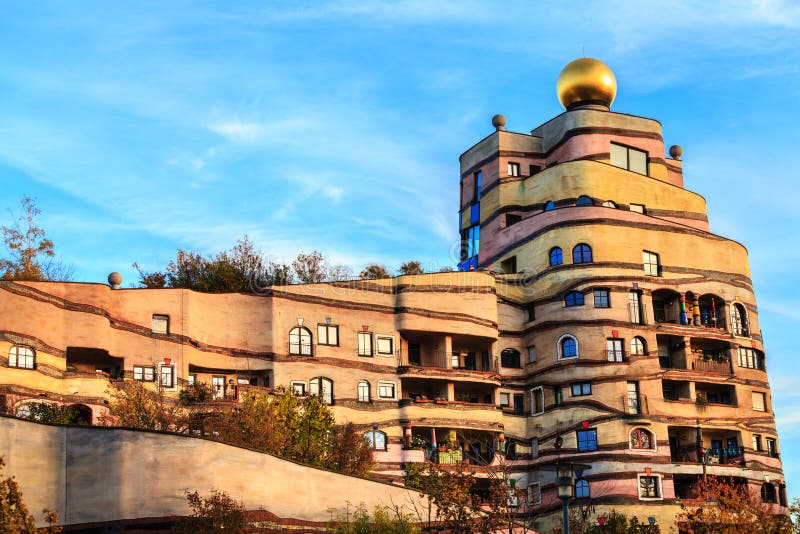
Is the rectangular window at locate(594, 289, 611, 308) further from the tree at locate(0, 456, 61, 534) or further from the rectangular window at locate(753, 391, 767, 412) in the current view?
the tree at locate(0, 456, 61, 534)

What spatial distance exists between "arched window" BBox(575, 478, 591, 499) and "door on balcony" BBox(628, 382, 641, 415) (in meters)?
3.78

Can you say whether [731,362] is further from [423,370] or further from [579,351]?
[423,370]

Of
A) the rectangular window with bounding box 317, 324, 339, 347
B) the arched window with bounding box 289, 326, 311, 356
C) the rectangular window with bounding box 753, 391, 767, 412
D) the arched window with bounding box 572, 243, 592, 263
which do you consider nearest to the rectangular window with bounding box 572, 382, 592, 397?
the arched window with bounding box 572, 243, 592, 263

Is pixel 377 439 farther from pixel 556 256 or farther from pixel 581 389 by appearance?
pixel 556 256

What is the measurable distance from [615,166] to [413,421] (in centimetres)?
1728

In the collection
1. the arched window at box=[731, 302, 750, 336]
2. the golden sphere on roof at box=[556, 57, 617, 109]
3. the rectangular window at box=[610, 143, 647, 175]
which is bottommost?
the arched window at box=[731, 302, 750, 336]

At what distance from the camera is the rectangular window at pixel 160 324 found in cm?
4763

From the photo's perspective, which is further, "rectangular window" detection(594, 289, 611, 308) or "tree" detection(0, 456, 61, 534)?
"rectangular window" detection(594, 289, 611, 308)

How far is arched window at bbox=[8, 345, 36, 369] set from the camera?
4256cm

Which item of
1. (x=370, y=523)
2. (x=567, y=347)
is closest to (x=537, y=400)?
(x=567, y=347)

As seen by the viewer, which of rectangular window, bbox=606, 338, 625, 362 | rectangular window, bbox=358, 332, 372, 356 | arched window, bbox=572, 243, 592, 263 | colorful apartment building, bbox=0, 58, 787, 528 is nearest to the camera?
colorful apartment building, bbox=0, 58, 787, 528

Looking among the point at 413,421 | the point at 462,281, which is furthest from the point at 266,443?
the point at 462,281

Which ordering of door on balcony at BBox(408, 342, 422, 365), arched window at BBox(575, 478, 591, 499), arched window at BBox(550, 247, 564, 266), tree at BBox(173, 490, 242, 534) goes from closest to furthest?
tree at BBox(173, 490, 242, 534)
arched window at BBox(575, 478, 591, 499)
door on balcony at BBox(408, 342, 422, 365)
arched window at BBox(550, 247, 564, 266)

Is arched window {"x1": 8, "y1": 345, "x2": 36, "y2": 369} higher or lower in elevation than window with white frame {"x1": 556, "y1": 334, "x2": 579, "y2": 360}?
lower
